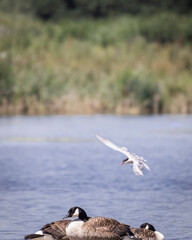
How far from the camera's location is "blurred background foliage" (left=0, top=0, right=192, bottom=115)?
129 feet

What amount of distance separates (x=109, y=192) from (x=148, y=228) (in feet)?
14.4

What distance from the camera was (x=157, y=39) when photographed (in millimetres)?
72688

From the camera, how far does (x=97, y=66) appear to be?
57.8 m

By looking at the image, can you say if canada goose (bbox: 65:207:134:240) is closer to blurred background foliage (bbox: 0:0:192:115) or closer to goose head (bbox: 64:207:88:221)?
goose head (bbox: 64:207:88:221)

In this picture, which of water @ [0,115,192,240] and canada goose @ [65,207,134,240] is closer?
canada goose @ [65,207,134,240]

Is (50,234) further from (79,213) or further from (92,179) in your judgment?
(92,179)

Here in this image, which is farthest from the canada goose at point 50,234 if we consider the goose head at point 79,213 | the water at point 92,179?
the water at point 92,179

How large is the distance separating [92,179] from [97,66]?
42.9 metres

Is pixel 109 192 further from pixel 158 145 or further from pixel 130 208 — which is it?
pixel 158 145

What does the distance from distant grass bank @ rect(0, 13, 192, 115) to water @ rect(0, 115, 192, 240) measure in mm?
8667

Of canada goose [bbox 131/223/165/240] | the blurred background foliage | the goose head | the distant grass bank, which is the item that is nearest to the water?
canada goose [bbox 131/223/165/240]

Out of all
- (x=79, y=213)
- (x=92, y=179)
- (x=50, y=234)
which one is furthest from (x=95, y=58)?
(x=50, y=234)

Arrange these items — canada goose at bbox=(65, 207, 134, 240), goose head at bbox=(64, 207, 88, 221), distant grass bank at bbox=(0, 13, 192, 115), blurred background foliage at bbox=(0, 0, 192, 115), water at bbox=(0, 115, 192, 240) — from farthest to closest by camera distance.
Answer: blurred background foliage at bbox=(0, 0, 192, 115) → distant grass bank at bbox=(0, 13, 192, 115) → water at bbox=(0, 115, 192, 240) → goose head at bbox=(64, 207, 88, 221) → canada goose at bbox=(65, 207, 134, 240)

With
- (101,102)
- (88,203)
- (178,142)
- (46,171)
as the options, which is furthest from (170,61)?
(88,203)
